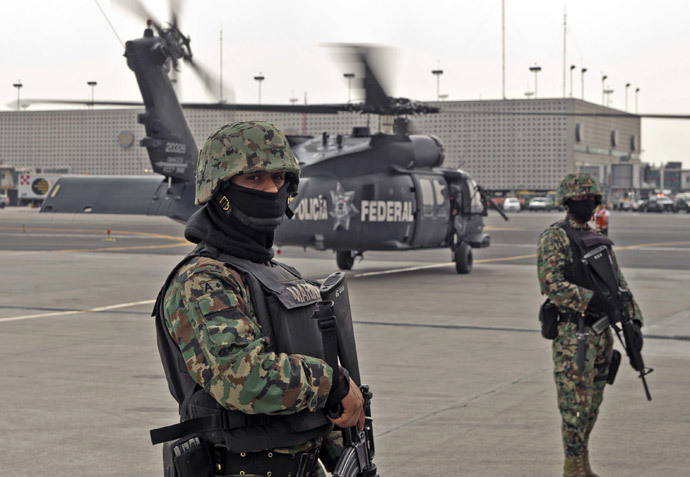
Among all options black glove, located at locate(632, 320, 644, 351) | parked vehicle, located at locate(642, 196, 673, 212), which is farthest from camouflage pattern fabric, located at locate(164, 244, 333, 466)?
parked vehicle, located at locate(642, 196, 673, 212)

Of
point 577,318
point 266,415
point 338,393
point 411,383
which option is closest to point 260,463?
point 266,415

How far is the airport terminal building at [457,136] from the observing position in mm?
145500

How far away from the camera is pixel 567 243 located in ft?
21.4

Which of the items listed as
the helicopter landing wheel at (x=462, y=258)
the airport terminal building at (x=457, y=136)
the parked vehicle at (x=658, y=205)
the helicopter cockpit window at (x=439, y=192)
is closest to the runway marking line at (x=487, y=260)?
the helicopter landing wheel at (x=462, y=258)

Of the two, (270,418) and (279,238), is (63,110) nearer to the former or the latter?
(279,238)

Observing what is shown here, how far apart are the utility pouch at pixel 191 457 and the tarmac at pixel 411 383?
3342 mm

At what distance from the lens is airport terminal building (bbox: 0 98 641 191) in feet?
477

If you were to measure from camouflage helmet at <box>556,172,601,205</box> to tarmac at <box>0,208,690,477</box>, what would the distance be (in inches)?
66.2

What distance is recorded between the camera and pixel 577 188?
6.66m

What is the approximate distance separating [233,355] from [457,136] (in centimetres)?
14638

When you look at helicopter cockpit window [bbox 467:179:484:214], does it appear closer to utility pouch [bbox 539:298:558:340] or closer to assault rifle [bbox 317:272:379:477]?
utility pouch [bbox 539:298:558:340]

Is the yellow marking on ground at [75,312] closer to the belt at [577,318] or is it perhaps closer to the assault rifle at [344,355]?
the belt at [577,318]

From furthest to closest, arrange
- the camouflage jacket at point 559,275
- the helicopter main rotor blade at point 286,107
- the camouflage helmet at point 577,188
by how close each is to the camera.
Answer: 1. the helicopter main rotor blade at point 286,107
2. the camouflage helmet at point 577,188
3. the camouflage jacket at point 559,275

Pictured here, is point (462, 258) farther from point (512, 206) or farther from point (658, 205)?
point (658, 205)
